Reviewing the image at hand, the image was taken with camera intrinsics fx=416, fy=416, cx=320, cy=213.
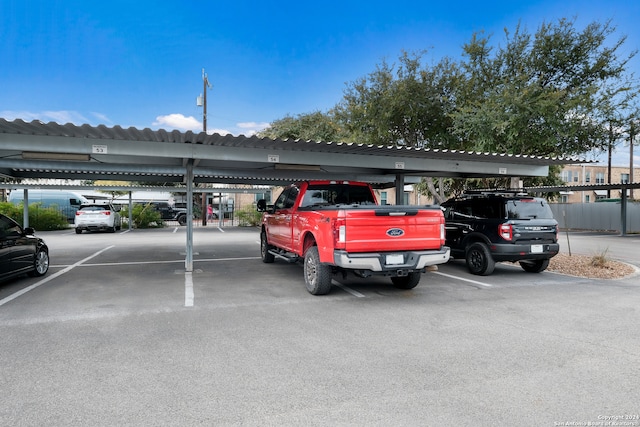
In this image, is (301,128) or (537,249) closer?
(537,249)

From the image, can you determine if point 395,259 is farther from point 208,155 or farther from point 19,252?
point 19,252

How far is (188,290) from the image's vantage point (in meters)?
7.53

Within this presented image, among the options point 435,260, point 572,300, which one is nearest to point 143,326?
point 435,260

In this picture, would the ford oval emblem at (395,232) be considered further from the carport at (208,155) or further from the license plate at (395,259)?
the carport at (208,155)

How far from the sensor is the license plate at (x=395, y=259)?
6457 mm

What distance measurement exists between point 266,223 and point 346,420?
8030 millimetres

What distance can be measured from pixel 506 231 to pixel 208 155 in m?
6.41

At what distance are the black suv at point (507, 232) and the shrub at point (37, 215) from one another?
2333 cm

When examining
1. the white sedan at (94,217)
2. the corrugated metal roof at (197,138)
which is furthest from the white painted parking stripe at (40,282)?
the white sedan at (94,217)

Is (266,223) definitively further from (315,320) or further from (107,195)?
(107,195)

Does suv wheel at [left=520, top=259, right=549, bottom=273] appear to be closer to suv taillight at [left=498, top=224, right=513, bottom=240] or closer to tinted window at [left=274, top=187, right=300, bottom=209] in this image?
suv taillight at [left=498, top=224, right=513, bottom=240]

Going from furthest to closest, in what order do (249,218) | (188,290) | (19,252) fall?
(249,218) < (19,252) < (188,290)

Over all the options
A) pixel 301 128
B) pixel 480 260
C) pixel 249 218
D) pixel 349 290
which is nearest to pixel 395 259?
pixel 349 290

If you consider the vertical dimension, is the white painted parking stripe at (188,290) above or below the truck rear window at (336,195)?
below
